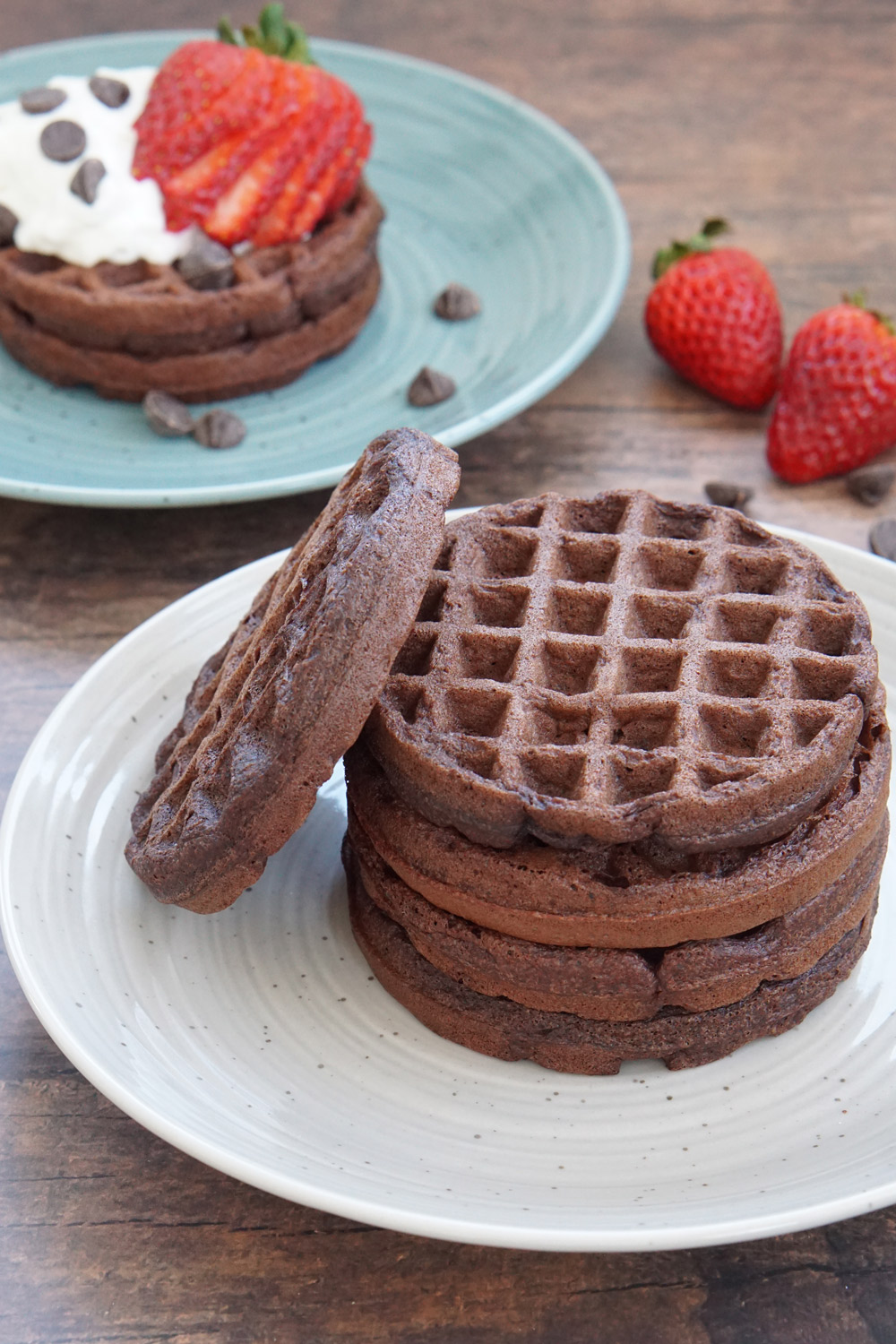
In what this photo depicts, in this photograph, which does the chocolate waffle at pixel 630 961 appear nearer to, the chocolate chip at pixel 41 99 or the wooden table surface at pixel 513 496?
the wooden table surface at pixel 513 496

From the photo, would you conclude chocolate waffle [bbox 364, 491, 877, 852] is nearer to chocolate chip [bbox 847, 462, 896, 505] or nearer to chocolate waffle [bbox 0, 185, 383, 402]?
chocolate chip [bbox 847, 462, 896, 505]

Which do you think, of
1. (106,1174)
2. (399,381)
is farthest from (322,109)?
(106,1174)

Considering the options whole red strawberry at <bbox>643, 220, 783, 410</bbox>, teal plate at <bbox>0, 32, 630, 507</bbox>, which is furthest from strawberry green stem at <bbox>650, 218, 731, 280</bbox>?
teal plate at <bbox>0, 32, 630, 507</bbox>

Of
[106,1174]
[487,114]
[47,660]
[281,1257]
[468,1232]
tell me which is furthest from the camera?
[487,114]

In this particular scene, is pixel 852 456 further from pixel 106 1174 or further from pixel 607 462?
pixel 106 1174

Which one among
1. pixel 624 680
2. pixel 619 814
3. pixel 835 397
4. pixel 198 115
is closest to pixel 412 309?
pixel 198 115

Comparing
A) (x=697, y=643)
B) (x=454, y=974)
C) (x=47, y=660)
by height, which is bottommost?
(x=47, y=660)

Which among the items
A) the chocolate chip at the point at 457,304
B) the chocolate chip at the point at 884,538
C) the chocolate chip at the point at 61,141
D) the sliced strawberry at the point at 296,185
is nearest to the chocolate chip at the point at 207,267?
the sliced strawberry at the point at 296,185
